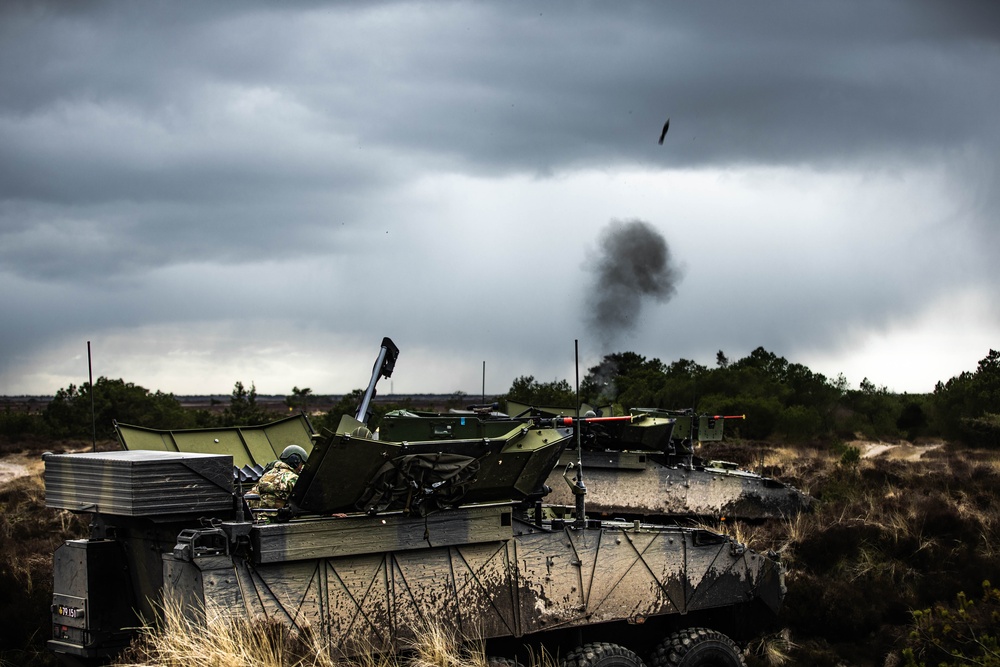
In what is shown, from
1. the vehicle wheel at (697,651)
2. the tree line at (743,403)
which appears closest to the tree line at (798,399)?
the tree line at (743,403)

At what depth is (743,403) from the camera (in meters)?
44.4

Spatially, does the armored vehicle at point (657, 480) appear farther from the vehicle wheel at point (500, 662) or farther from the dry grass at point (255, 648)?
the dry grass at point (255, 648)

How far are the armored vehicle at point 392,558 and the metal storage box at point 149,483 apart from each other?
0.05 feet

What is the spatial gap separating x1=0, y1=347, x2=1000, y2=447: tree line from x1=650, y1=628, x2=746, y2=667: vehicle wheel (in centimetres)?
2325

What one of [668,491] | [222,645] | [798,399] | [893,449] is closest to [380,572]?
[222,645]

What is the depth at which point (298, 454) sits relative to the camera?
33.4 feet

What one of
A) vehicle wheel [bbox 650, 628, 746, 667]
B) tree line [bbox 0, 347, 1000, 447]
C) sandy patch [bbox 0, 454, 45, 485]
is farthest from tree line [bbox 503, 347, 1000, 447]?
vehicle wheel [bbox 650, 628, 746, 667]

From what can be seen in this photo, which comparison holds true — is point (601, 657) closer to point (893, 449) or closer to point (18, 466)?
point (18, 466)

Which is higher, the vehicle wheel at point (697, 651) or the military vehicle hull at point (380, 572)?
the military vehicle hull at point (380, 572)

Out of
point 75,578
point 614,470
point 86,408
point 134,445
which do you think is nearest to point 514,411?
point 614,470

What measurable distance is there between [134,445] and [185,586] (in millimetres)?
3518

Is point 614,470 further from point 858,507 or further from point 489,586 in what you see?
point 489,586

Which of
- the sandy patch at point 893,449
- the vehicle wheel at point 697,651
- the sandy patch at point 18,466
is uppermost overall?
the sandy patch at point 18,466

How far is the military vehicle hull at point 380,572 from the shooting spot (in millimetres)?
8492
